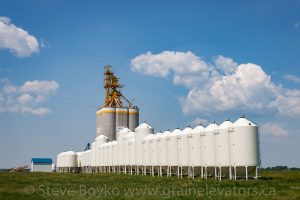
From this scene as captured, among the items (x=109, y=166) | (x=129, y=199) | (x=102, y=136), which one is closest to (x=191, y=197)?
(x=129, y=199)

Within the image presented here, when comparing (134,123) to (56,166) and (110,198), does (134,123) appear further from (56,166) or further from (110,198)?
(110,198)

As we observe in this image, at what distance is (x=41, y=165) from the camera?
144 meters

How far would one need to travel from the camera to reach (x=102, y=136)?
101875 millimetres

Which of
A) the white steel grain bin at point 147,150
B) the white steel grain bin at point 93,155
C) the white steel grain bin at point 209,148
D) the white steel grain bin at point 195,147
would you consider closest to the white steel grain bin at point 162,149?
the white steel grain bin at point 147,150

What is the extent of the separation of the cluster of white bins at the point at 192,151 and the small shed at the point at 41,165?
56.7 meters

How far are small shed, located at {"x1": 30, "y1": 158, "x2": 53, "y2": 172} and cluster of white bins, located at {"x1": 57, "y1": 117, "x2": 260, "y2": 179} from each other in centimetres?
5665

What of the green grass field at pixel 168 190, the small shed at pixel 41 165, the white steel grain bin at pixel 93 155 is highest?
the white steel grain bin at pixel 93 155

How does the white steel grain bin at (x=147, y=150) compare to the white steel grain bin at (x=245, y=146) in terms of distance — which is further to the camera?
the white steel grain bin at (x=147, y=150)

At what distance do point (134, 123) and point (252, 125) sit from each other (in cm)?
6310

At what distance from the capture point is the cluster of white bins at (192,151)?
44.7m

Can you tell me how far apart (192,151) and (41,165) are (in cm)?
10452

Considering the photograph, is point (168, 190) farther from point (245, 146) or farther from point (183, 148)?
point (183, 148)

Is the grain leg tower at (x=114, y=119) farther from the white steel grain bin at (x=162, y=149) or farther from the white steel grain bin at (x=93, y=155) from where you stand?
the white steel grain bin at (x=162, y=149)

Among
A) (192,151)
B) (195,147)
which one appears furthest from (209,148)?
(192,151)
